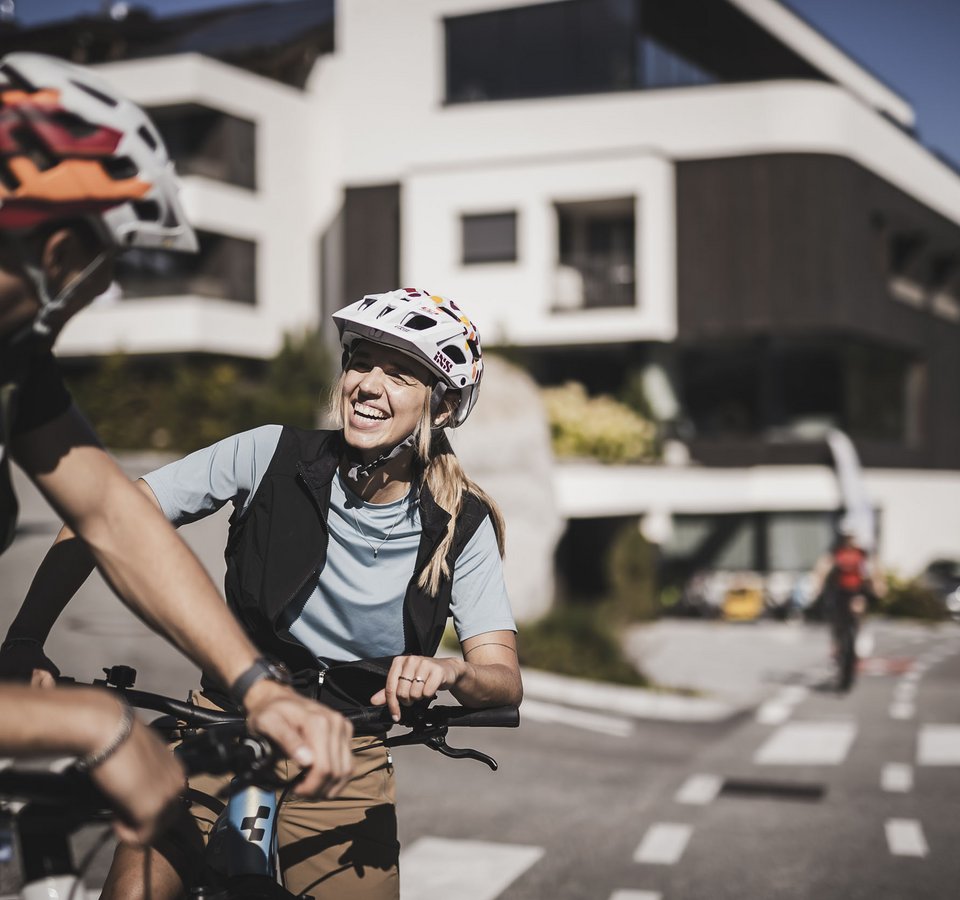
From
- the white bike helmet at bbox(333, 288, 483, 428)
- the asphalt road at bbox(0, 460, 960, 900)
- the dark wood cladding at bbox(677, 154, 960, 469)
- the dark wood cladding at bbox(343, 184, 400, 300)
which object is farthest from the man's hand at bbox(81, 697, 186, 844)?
the dark wood cladding at bbox(343, 184, 400, 300)

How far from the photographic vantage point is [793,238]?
2852 centimetres

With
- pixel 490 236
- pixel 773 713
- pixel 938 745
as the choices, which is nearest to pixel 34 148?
pixel 938 745

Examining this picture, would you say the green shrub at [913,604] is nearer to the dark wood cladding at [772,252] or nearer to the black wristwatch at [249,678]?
the dark wood cladding at [772,252]

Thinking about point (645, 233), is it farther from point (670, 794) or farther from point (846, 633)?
point (670, 794)

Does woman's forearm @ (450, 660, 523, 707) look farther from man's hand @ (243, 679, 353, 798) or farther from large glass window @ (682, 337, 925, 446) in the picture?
large glass window @ (682, 337, 925, 446)

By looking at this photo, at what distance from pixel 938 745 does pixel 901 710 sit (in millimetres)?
2301

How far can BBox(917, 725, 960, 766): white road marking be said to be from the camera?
9703 millimetres

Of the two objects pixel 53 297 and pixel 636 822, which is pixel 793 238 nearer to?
pixel 636 822

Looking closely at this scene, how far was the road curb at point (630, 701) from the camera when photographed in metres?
12.5

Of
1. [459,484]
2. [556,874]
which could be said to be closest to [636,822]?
[556,874]

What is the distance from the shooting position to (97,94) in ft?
5.92

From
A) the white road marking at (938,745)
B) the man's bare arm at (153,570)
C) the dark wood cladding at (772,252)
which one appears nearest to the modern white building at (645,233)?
the dark wood cladding at (772,252)

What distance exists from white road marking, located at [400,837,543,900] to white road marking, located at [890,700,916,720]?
6.66 meters

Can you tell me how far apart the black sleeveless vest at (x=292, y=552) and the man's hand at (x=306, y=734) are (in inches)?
39.5
